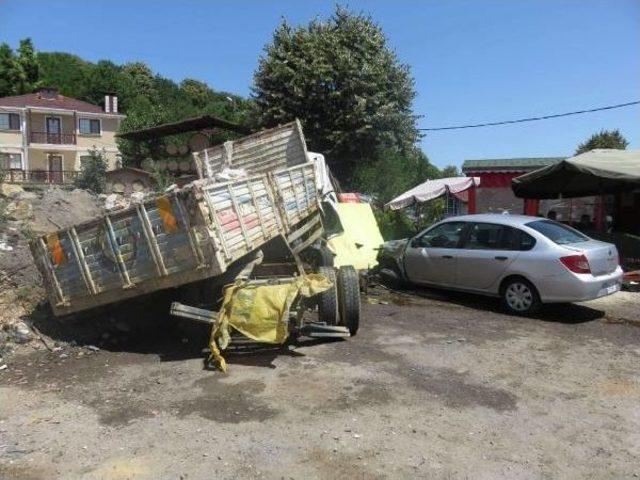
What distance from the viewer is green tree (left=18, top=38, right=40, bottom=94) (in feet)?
185

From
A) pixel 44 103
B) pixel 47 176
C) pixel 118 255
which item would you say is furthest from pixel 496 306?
pixel 44 103

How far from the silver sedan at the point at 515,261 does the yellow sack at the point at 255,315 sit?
12.8ft

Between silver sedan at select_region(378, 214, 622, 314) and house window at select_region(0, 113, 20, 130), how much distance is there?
47040 mm

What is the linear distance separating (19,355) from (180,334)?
190cm

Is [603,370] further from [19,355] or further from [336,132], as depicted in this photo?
[336,132]

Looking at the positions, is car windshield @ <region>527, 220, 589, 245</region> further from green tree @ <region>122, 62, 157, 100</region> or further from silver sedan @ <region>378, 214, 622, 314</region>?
green tree @ <region>122, 62, 157, 100</region>

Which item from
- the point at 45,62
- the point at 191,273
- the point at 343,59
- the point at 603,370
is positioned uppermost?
the point at 45,62

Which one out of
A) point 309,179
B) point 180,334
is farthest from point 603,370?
point 180,334

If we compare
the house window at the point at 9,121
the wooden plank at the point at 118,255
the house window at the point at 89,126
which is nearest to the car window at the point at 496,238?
the wooden plank at the point at 118,255

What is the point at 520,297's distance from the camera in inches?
342

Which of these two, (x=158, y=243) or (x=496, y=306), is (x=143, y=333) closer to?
(x=158, y=243)

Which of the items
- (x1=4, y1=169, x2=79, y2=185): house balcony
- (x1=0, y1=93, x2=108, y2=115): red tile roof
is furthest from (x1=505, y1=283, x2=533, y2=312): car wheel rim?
(x1=0, y1=93, x2=108, y2=115): red tile roof

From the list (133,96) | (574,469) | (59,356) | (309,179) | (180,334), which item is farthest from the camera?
(133,96)

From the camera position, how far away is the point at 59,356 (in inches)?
264
